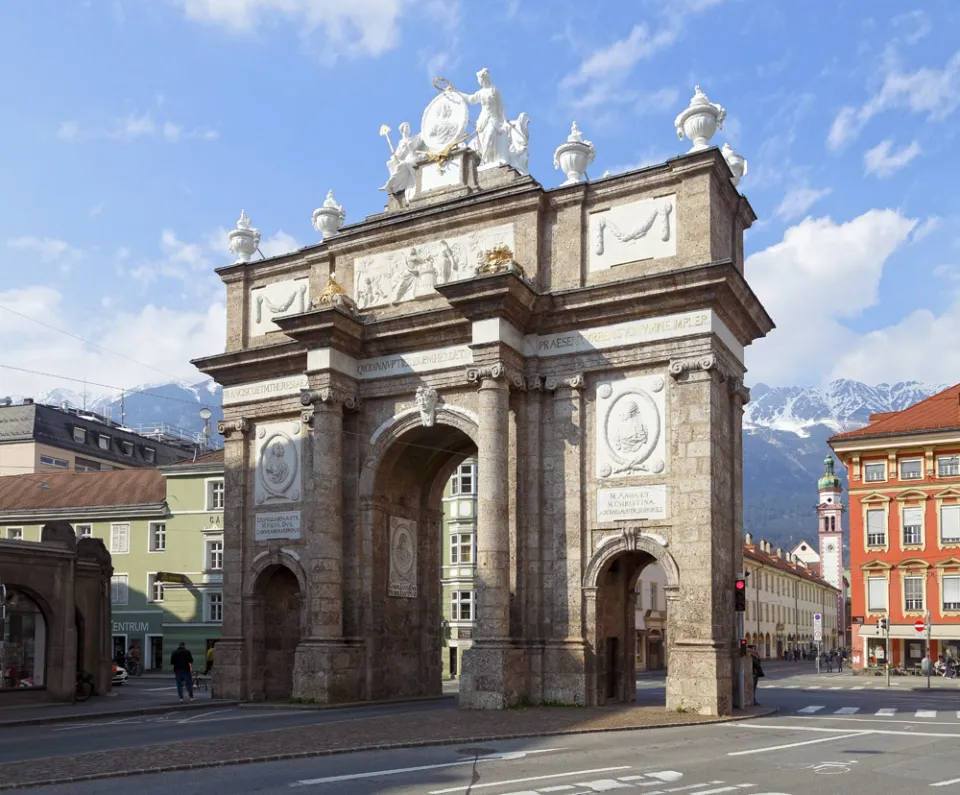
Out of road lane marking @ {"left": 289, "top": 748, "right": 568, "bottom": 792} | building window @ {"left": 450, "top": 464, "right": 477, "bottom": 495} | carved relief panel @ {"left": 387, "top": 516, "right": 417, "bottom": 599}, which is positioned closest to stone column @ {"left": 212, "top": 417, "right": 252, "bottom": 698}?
carved relief panel @ {"left": 387, "top": 516, "right": 417, "bottom": 599}

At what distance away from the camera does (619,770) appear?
48.9 feet

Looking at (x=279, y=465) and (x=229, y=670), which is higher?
(x=279, y=465)

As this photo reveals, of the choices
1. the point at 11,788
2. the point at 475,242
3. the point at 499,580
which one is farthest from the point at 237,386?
the point at 11,788

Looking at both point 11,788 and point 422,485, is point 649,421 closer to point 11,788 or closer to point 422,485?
point 422,485

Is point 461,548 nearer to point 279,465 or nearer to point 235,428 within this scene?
point 235,428

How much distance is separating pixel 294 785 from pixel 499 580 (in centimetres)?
1365

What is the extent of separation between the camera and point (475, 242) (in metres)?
30.7

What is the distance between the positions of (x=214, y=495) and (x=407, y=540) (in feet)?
85.5

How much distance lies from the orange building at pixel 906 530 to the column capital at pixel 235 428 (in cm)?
3813

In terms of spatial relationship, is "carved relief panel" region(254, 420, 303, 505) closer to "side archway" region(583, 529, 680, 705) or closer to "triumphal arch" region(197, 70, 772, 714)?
"triumphal arch" region(197, 70, 772, 714)

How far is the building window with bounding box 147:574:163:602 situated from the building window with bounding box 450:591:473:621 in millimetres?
15526

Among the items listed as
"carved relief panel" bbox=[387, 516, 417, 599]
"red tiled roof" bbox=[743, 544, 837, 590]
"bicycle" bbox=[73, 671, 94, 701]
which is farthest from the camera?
"red tiled roof" bbox=[743, 544, 837, 590]

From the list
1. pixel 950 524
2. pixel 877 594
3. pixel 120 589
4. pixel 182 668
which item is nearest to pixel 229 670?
pixel 182 668

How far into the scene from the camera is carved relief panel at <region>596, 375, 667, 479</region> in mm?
27203
